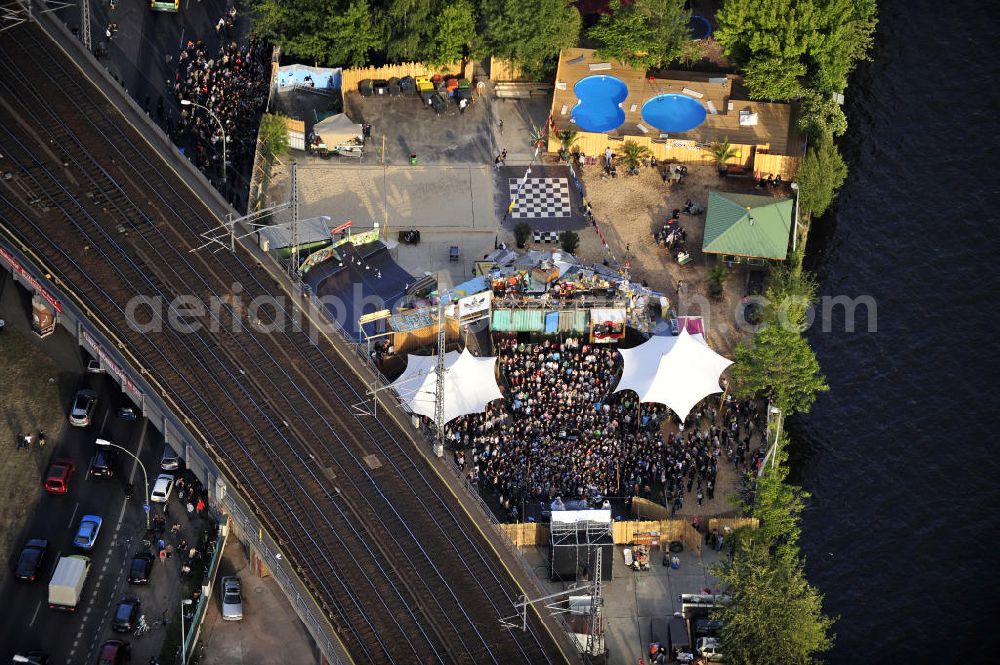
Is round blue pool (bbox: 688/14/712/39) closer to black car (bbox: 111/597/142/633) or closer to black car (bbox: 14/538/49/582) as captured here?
black car (bbox: 111/597/142/633)

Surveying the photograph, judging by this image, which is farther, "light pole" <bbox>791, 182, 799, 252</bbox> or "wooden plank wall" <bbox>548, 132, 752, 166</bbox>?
"wooden plank wall" <bbox>548, 132, 752, 166</bbox>

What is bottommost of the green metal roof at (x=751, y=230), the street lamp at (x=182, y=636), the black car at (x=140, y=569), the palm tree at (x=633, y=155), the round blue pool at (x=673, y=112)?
the street lamp at (x=182, y=636)

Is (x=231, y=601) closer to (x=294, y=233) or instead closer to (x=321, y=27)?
(x=294, y=233)

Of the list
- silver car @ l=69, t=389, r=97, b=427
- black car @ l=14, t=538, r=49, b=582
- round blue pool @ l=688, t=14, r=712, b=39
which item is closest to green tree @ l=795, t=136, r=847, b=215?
round blue pool @ l=688, t=14, r=712, b=39

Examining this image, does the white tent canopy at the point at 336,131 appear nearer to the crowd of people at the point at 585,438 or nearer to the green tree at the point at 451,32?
the green tree at the point at 451,32

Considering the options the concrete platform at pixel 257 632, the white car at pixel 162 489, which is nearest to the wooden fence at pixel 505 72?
the white car at pixel 162 489

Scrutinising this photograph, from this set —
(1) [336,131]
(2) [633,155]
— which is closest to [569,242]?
(2) [633,155]
